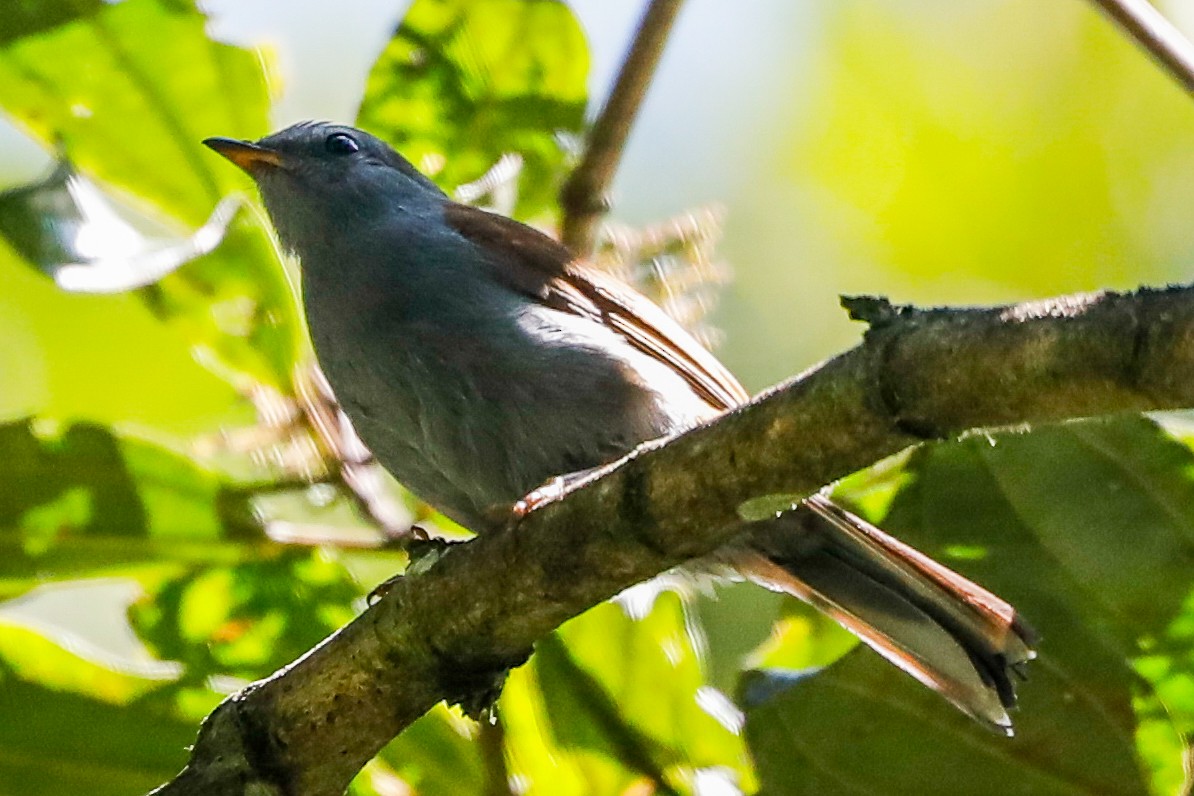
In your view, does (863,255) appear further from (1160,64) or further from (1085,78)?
(1160,64)

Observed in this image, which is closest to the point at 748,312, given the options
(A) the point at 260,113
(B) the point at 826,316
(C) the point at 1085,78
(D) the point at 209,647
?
(B) the point at 826,316

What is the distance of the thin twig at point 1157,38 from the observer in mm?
3178

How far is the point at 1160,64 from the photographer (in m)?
3.24

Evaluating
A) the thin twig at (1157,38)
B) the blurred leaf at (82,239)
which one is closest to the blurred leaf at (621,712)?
the blurred leaf at (82,239)

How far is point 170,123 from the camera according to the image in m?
4.48

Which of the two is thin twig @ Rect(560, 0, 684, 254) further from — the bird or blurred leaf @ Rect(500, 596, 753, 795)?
blurred leaf @ Rect(500, 596, 753, 795)

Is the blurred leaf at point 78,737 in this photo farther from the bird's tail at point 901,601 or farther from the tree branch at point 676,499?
the bird's tail at point 901,601

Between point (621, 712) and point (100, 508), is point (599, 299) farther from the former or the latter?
point (100, 508)

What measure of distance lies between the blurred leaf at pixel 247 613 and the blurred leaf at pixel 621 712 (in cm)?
55

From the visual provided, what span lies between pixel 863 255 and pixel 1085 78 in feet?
4.92

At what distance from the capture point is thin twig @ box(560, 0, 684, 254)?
4.14 m

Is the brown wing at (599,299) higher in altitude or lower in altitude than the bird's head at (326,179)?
higher

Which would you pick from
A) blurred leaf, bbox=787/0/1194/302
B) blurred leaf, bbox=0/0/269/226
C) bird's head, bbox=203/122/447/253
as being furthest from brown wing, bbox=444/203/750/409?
blurred leaf, bbox=787/0/1194/302

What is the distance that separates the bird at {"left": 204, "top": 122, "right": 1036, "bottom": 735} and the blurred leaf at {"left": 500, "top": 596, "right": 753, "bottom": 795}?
300 millimetres
